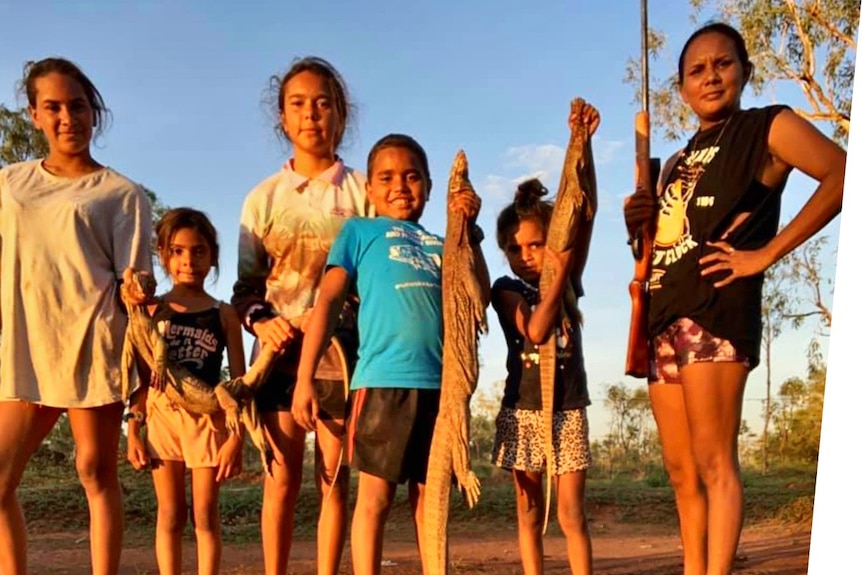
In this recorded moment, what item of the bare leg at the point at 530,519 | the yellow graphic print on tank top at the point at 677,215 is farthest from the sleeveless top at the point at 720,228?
the bare leg at the point at 530,519

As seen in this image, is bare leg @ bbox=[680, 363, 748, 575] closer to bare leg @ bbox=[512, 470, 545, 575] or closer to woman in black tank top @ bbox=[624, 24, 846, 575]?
woman in black tank top @ bbox=[624, 24, 846, 575]

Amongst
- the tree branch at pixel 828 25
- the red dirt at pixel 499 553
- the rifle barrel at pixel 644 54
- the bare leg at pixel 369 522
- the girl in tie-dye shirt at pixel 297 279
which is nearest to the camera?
the bare leg at pixel 369 522

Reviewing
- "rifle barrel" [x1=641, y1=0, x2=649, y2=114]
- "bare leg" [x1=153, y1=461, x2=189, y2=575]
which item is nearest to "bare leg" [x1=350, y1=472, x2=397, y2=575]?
"bare leg" [x1=153, y1=461, x2=189, y2=575]

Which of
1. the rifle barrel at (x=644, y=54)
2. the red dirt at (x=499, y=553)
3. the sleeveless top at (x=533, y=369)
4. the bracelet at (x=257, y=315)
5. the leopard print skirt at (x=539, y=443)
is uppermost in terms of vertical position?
the rifle barrel at (x=644, y=54)

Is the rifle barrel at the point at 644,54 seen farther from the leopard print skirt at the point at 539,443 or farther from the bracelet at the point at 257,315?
the bracelet at the point at 257,315

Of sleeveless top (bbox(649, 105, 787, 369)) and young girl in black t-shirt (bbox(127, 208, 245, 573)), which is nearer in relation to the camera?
sleeveless top (bbox(649, 105, 787, 369))

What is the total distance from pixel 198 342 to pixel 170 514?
2.18 feet

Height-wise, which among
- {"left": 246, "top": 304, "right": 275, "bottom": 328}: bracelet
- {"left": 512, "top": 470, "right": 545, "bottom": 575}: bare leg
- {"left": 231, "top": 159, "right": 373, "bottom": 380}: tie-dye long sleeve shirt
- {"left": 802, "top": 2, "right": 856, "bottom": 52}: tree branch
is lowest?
{"left": 512, "top": 470, "right": 545, "bottom": 575}: bare leg

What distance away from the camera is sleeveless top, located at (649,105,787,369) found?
2.74m

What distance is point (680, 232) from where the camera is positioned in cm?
290

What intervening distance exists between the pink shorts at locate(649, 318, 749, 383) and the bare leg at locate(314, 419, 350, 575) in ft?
3.72

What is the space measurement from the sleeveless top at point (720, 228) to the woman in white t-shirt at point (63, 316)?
1961 mm

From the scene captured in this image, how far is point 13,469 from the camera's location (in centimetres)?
328

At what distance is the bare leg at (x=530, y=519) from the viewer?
335 centimetres
